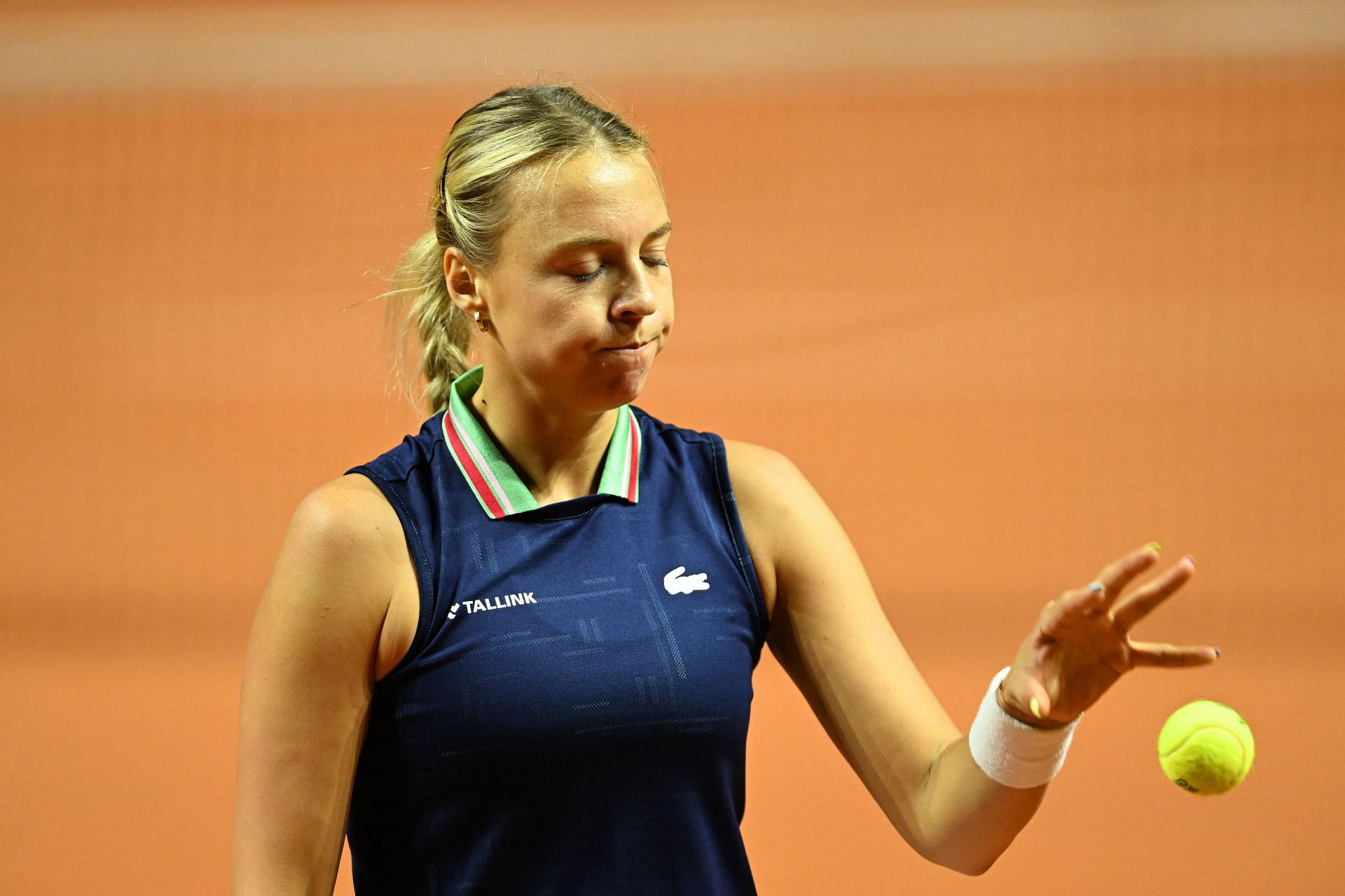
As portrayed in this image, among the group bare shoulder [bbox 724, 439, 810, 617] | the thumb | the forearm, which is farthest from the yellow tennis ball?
bare shoulder [bbox 724, 439, 810, 617]

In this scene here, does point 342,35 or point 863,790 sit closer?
point 863,790

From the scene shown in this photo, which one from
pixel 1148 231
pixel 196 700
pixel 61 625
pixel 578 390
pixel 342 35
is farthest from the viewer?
pixel 342 35

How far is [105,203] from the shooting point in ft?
22.5

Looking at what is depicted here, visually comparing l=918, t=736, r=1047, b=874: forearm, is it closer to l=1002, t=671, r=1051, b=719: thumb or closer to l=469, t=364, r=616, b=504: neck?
l=1002, t=671, r=1051, b=719: thumb

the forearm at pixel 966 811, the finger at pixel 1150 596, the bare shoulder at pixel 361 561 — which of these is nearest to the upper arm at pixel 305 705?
the bare shoulder at pixel 361 561

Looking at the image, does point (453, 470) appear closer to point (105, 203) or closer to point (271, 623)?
point (271, 623)

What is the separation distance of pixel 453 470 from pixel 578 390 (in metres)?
0.19

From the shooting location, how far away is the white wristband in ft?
5.60

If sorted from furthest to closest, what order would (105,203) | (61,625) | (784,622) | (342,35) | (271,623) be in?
Result: (342,35)
(105,203)
(61,625)
(784,622)
(271,623)

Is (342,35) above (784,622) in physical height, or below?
above

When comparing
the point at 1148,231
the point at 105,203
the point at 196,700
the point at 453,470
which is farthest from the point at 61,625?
the point at 1148,231

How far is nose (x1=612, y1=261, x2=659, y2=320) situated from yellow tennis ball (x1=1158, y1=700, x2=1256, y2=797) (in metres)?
0.90

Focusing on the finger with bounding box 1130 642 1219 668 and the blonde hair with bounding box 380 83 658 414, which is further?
the blonde hair with bounding box 380 83 658 414

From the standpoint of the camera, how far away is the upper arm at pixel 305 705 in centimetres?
167
